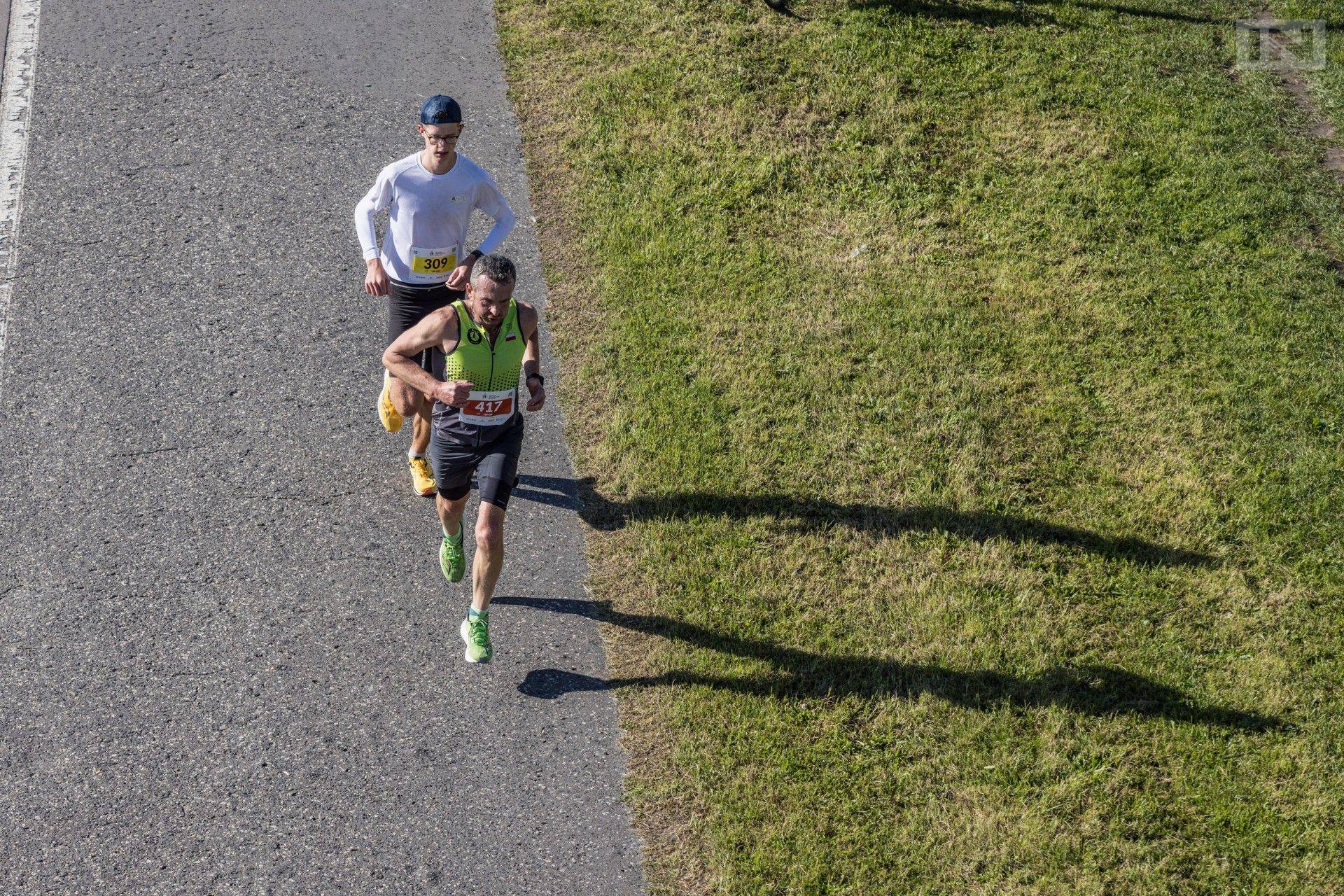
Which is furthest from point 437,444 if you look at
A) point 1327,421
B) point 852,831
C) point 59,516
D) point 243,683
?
point 1327,421

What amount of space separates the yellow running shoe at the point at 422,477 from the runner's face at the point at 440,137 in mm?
1789

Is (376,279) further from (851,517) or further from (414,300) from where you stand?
(851,517)

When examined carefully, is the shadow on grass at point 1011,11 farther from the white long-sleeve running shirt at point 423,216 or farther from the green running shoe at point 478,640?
the green running shoe at point 478,640

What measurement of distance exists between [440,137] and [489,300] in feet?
3.85

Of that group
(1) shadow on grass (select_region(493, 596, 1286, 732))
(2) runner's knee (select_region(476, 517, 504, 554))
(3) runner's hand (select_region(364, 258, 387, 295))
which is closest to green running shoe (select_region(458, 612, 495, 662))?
(1) shadow on grass (select_region(493, 596, 1286, 732))

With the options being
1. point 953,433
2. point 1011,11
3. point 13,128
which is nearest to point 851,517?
point 953,433

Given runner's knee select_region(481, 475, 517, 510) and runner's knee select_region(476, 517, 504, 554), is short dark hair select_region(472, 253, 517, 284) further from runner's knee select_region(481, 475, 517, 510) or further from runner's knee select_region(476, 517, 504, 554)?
runner's knee select_region(476, 517, 504, 554)

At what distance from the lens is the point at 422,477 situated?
288 inches

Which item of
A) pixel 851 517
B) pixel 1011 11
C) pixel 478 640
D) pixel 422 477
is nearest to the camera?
pixel 478 640

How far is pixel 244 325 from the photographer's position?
27.2 ft

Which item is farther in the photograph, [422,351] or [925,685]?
[925,685]

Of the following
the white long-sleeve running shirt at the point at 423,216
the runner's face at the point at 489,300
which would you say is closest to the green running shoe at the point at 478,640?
the runner's face at the point at 489,300

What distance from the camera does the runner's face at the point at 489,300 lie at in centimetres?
601

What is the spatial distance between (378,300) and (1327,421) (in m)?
6.39
